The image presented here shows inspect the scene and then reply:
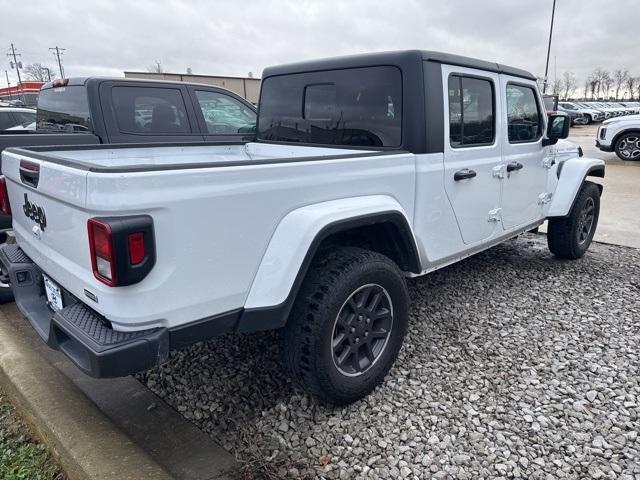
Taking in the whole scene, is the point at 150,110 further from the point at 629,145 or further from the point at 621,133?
the point at 629,145

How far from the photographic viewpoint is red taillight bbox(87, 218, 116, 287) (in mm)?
1800

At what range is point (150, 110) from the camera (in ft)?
16.7

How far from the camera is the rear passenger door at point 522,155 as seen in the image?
3898 mm

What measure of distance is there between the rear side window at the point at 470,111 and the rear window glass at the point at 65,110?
3.43 m

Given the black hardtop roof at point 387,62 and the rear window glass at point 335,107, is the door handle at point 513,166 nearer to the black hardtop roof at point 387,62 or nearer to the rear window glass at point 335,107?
the black hardtop roof at point 387,62

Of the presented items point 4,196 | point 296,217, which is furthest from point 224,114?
point 296,217

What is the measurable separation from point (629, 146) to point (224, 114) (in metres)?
12.3

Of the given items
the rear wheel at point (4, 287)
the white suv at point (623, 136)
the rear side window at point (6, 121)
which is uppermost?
the rear side window at point (6, 121)

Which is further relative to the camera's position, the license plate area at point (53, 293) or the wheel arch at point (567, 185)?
the wheel arch at point (567, 185)

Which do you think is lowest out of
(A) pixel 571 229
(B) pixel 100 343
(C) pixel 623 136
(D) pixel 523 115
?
(A) pixel 571 229

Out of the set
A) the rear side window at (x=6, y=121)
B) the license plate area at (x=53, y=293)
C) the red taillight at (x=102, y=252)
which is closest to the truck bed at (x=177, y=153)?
the license plate area at (x=53, y=293)

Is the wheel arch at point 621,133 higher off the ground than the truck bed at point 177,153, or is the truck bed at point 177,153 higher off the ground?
the truck bed at point 177,153

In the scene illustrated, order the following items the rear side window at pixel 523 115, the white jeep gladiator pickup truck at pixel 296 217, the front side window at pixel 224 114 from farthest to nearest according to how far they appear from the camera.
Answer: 1. the front side window at pixel 224 114
2. the rear side window at pixel 523 115
3. the white jeep gladiator pickup truck at pixel 296 217

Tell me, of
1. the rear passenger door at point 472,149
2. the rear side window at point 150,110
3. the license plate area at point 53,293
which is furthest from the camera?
the rear side window at point 150,110
